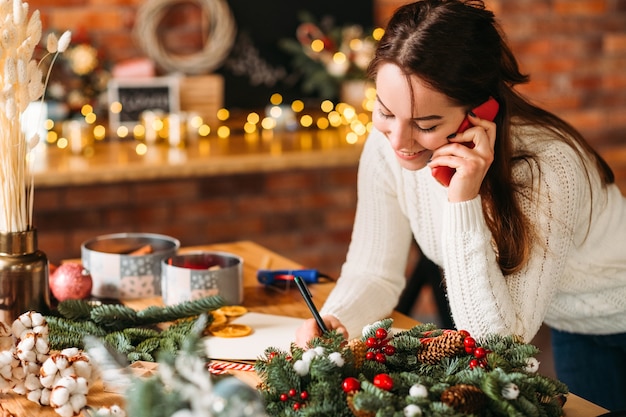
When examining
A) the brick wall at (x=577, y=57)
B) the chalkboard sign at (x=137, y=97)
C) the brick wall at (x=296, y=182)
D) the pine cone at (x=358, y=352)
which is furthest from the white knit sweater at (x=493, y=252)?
the brick wall at (x=577, y=57)

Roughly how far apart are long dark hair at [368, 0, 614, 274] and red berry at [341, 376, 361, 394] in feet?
1.74

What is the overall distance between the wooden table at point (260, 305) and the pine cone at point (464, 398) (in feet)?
0.63

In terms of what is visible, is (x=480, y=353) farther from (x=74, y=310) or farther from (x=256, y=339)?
(x=74, y=310)

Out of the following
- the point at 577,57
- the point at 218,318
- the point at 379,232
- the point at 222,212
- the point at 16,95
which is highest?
the point at 577,57

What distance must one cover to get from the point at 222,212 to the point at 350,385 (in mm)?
2714

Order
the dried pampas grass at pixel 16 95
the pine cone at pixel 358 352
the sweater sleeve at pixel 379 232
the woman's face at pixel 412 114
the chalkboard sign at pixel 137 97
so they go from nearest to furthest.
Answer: the pine cone at pixel 358 352 < the dried pampas grass at pixel 16 95 < the woman's face at pixel 412 114 < the sweater sleeve at pixel 379 232 < the chalkboard sign at pixel 137 97

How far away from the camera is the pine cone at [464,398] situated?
0.94 m

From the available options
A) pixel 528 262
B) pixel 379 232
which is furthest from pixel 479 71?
pixel 379 232

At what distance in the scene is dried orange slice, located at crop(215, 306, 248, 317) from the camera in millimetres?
1480

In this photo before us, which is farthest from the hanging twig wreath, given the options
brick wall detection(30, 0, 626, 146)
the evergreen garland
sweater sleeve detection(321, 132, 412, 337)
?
the evergreen garland

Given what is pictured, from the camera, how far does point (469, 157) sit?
1386 mm

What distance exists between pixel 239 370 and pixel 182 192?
238 centimetres

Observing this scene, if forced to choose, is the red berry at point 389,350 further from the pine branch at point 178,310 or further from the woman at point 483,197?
the pine branch at point 178,310

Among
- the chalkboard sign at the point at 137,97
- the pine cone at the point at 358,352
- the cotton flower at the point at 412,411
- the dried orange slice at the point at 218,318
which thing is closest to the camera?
the cotton flower at the point at 412,411
